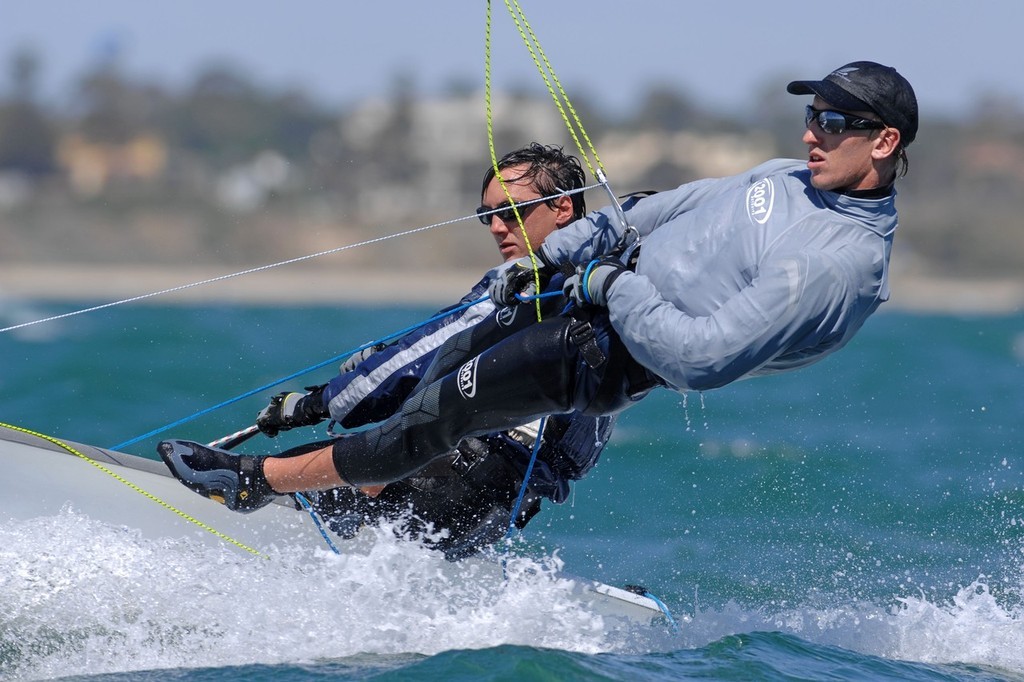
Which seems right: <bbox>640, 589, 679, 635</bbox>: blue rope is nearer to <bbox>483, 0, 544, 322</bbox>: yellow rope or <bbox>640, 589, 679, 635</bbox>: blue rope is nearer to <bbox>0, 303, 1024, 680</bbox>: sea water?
<bbox>0, 303, 1024, 680</bbox>: sea water

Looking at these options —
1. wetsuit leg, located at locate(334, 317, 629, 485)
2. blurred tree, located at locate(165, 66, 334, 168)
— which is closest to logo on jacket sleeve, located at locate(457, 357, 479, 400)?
wetsuit leg, located at locate(334, 317, 629, 485)

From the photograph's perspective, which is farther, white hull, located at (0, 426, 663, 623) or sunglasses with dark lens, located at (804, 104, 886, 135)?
white hull, located at (0, 426, 663, 623)

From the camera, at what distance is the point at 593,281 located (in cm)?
375

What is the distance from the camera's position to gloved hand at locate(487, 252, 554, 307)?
3.99 metres

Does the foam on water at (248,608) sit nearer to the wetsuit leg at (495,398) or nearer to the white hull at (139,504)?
the white hull at (139,504)

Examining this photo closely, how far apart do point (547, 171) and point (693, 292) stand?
1050mm

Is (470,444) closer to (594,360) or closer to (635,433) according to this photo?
(594,360)

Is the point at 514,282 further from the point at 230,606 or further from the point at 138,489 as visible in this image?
the point at 138,489

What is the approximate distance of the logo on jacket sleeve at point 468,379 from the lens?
390 cm

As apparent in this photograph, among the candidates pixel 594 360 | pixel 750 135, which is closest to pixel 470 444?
pixel 594 360

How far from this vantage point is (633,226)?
13.3 feet

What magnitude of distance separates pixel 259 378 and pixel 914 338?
15.4m

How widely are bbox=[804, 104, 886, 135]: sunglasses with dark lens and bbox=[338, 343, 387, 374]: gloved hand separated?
179cm

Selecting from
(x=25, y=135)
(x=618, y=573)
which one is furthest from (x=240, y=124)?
(x=618, y=573)
